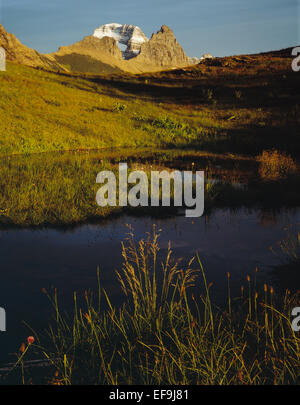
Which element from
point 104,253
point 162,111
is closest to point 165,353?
point 104,253

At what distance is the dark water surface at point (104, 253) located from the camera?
5.98 meters

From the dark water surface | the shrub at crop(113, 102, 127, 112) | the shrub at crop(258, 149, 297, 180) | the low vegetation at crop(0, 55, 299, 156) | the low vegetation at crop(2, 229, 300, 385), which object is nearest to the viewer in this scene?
the low vegetation at crop(2, 229, 300, 385)

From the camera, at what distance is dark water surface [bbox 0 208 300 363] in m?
5.98

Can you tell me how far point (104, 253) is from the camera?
7.96 metres

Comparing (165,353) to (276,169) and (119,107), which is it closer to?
(276,169)

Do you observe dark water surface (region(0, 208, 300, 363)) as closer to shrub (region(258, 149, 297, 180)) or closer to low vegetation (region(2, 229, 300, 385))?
low vegetation (region(2, 229, 300, 385))

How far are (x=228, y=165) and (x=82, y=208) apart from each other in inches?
384

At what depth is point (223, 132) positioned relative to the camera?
29562 millimetres

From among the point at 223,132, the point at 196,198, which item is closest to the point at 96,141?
the point at 223,132

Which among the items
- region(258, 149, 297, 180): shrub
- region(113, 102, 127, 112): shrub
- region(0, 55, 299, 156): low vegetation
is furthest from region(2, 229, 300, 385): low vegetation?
region(113, 102, 127, 112): shrub

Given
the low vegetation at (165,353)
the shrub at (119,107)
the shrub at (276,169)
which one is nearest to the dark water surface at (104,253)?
the low vegetation at (165,353)

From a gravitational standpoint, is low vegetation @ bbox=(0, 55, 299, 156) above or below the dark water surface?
above
